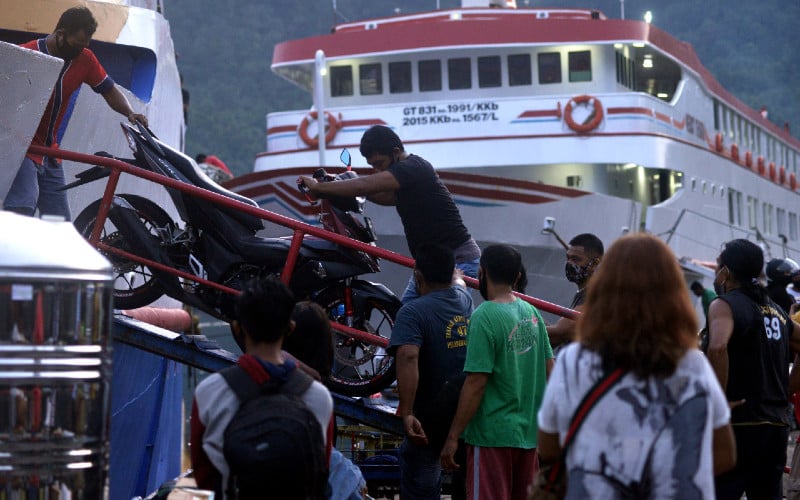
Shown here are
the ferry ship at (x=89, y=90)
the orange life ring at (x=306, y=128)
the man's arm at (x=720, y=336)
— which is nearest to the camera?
the man's arm at (x=720, y=336)

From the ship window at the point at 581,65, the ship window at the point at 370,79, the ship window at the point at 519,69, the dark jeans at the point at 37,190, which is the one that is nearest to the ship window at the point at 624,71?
the ship window at the point at 581,65

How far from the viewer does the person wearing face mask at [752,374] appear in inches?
214

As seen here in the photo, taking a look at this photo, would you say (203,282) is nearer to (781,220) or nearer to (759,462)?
(759,462)

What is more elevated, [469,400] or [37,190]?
[37,190]

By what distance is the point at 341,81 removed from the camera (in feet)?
74.8

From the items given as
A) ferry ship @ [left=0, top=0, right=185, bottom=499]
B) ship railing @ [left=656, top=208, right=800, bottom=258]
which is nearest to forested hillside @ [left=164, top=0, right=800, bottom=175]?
ship railing @ [left=656, top=208, right=800, bottom=258]

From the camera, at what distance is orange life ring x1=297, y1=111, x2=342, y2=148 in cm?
2185

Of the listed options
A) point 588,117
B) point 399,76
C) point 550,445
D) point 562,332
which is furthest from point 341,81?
point 550,445

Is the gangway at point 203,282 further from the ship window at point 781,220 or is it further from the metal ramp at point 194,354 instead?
the ship window at point 781,220

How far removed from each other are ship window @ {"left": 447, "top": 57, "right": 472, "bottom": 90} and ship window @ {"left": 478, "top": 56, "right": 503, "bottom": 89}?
196 millimetres

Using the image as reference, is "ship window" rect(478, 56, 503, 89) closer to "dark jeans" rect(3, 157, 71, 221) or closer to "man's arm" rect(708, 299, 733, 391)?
"dark jeans" rect(3, 157, 71, 221)

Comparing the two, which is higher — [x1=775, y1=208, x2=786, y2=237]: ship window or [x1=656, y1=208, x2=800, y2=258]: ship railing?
[x1=775, y1=208, x2=786, y2=237]: ship window

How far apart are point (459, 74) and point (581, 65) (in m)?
2.08

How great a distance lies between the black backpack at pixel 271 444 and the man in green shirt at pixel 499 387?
5.30ft
